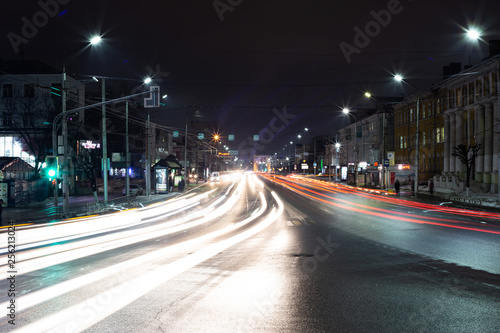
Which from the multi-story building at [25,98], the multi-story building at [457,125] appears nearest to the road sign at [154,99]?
the multi-story building at [457,125]

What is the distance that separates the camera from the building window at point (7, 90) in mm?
45219

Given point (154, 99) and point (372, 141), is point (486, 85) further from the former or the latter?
point (154, 99)

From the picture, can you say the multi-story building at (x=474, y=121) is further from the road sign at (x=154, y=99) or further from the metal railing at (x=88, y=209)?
the metal railing at (x=88, y=209)

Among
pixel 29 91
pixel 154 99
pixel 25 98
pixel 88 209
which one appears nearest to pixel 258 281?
pixel 154 99

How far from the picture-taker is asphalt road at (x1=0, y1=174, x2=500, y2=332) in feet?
17.6

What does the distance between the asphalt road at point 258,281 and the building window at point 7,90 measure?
3978 cm

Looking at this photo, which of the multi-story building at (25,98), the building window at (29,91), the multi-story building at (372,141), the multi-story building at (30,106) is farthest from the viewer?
the multi-story building at (372,141)

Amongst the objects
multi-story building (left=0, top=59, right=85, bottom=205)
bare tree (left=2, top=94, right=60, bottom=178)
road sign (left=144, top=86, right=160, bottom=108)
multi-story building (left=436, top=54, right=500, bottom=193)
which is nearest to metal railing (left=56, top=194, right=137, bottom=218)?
bare tree (left=2, top=94, right=60, bottom=178)

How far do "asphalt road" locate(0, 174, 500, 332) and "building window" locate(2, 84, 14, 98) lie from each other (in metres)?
39.8

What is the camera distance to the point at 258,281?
→ 24.5ft

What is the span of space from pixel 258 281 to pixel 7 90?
169 ft

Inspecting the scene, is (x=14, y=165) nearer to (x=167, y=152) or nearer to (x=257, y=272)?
(x=257, y=272)

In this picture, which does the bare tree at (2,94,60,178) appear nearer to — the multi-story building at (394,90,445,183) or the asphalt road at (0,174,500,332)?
the asphalt road at (0,174,500,332)

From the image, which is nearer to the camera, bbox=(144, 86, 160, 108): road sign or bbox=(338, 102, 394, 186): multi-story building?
bbox=(144, 86, 160, 108): road sign
